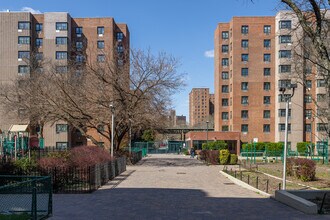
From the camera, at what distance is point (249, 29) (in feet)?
238

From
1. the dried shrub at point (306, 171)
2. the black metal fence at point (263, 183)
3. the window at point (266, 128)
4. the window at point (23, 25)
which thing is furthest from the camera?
the window at point (266, 128)

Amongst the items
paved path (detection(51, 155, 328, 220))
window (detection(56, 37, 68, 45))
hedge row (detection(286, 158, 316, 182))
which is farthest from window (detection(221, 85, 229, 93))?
paved path (detection(51, 155, 328, 220))

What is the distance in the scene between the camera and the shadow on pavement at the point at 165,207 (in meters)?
11.4

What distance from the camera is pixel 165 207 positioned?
12930 mm

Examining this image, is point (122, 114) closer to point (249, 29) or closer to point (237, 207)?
point (237, 207)

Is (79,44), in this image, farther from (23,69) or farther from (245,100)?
(245,100)

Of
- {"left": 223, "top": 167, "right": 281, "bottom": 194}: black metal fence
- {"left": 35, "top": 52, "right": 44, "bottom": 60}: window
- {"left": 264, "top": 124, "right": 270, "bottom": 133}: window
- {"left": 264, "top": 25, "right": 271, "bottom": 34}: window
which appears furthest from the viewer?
{"left": 264, "top": 124, "right": 270, "bottom": 133}: window

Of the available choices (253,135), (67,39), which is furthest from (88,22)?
(253,135)

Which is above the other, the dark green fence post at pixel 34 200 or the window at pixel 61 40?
the window at pixel 61 40

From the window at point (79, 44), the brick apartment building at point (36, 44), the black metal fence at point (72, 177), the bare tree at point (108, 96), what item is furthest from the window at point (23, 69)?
the black metal fence at point (72, 177)

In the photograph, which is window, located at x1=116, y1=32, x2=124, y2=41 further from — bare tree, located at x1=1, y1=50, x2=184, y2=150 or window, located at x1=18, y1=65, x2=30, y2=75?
bare tree, located at x1=1, y1=50, x2=184, y2=150

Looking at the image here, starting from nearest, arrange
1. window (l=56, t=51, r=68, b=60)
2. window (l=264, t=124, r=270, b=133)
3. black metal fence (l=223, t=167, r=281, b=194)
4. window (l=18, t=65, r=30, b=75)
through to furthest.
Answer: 1. black metal fence (l=223, t=167, r=281, b=194)
2. window (l=18, t=65, r=30, b=75)
3. window (l=56, t=51, r=68, b=60)
4. window (l=264, t=124, r=270, b=133)

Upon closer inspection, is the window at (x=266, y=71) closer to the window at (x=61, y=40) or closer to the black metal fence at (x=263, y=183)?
the window at (x=61, y=40)

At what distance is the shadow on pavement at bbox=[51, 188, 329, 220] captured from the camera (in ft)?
37.4
